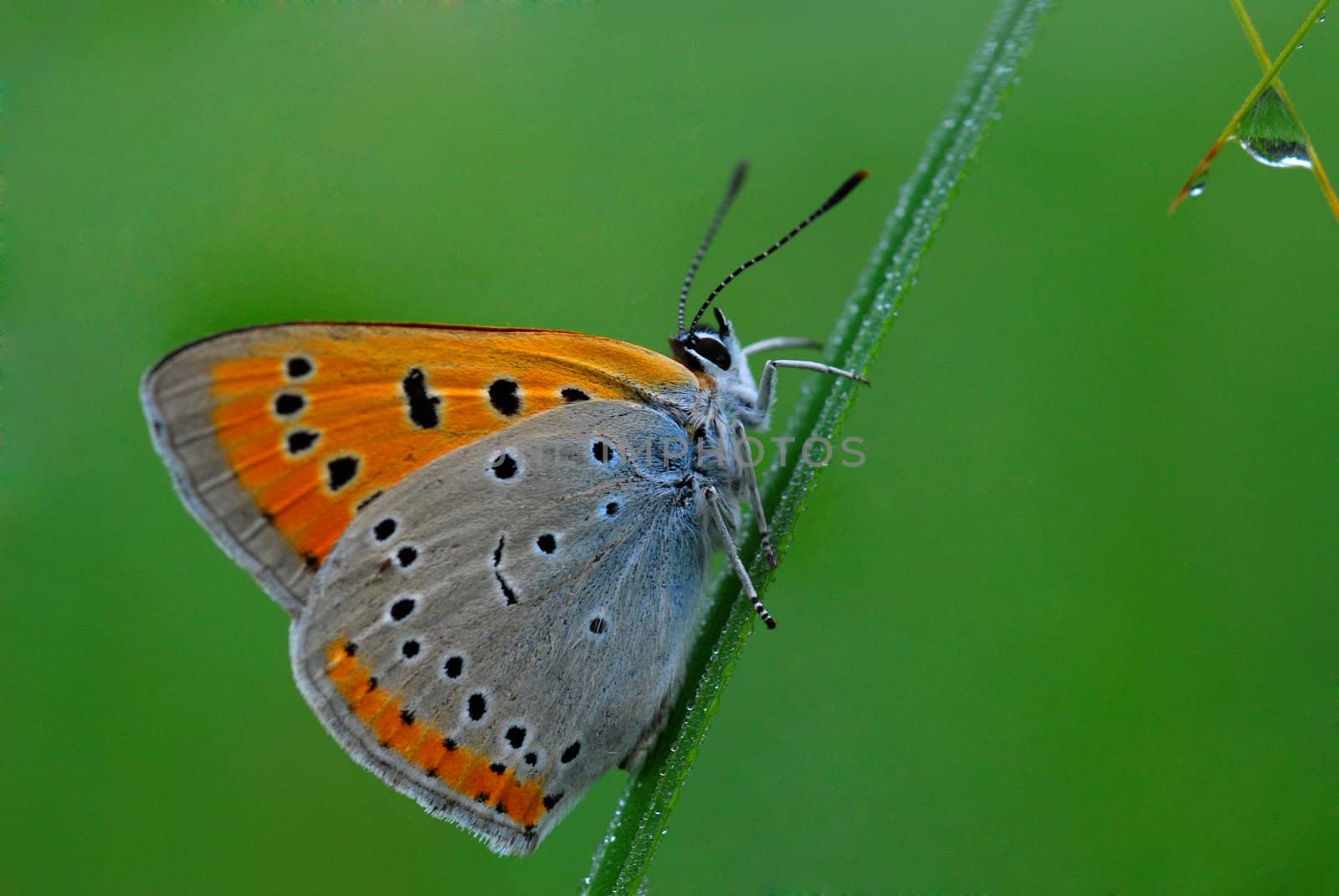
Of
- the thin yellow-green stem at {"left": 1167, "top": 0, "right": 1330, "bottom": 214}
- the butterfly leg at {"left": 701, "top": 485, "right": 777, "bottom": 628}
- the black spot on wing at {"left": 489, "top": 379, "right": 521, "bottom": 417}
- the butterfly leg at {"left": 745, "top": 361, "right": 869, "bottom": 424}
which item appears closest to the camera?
the thin yellow-green stem at {"left": 1167, "top": 0, "right": 1330, "bottom": 214}

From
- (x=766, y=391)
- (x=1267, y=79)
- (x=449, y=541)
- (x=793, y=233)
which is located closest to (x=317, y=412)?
(x=449, y=541)

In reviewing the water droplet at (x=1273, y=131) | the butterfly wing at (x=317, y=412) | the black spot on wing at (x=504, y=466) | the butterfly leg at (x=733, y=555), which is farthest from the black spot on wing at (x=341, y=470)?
the water droplet at (x=1273, y=131)

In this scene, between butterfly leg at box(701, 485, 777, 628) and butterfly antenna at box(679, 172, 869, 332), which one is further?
butterfly antenna at box(679, 172, 869, 332)

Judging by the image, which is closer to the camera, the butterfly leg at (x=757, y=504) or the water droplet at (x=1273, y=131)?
the water droplet at (x=1273, y=131)

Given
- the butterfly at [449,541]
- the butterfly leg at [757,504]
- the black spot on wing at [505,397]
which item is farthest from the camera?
the black spot on wing at [505,397]

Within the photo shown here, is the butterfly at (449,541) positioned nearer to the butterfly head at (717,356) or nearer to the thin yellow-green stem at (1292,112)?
the butterfly head at (717,356)

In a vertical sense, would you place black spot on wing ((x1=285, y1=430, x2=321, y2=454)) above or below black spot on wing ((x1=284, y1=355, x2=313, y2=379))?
below

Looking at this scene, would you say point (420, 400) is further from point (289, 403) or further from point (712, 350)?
point (712, 350)

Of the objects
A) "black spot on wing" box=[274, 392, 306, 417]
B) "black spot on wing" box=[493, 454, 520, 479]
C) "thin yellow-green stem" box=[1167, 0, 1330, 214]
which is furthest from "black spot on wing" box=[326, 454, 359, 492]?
"thin yellow-green stem" box=[1167, 0, 1330, 214]

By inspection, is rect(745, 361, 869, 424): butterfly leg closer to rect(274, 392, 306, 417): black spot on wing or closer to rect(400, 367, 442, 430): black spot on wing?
rect(400, 367, 442, 430): black spot on wing
